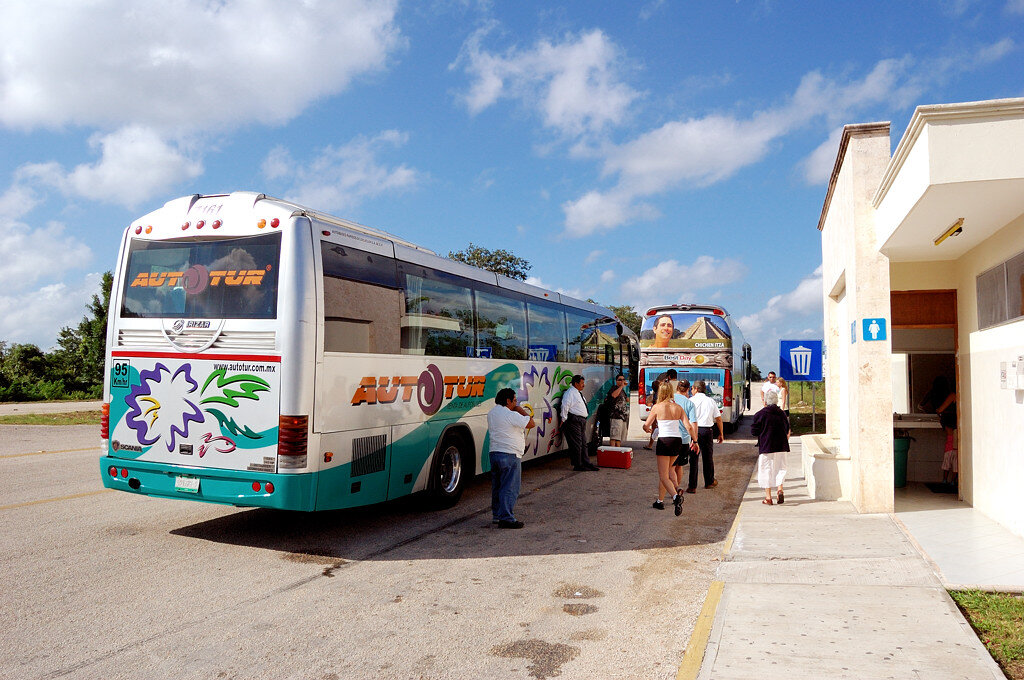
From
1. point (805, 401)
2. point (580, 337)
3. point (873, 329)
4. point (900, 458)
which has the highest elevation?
point (580, 337)

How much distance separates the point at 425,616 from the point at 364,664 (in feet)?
3.29

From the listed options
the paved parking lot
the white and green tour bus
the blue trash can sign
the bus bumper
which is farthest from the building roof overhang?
the blue trash can sign

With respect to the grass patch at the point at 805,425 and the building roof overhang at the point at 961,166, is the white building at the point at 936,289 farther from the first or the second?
the grass patch at the point at 805,425

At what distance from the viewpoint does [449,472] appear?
10336 millimetres

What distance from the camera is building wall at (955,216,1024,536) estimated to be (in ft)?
26.0

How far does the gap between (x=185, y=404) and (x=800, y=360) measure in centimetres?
1706

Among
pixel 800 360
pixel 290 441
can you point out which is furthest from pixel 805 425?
pixel 290 441

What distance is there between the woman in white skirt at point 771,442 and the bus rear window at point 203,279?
259 inches

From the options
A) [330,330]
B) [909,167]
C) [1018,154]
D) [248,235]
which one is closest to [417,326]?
[330,330]

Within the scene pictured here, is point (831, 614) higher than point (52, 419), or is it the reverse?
point (52, 419)

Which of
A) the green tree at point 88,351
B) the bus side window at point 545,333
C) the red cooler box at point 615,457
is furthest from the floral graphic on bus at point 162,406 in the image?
the green tree at point 88,351

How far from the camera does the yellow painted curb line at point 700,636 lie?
466cm

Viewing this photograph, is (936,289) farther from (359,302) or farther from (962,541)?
(359,302)

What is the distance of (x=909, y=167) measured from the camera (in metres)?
7.73
